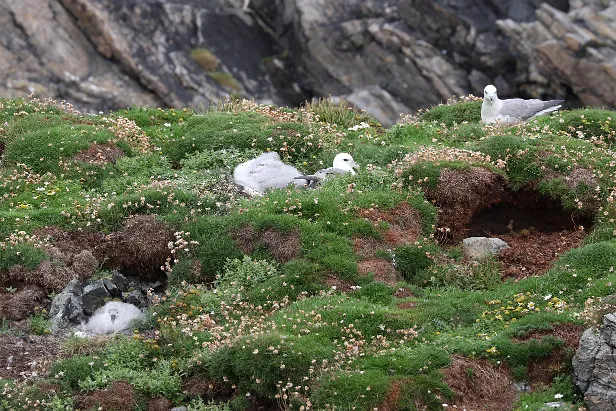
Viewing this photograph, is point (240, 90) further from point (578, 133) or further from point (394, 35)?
point (578, 133)

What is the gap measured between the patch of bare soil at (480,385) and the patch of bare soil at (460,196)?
14.8 feet

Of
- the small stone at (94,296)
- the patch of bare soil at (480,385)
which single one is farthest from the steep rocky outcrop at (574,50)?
the patch of bare soil at (480,385)

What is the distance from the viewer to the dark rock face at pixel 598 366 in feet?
37.5

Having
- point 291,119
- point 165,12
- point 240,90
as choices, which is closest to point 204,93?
point 240,90

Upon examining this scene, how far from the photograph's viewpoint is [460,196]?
16.8 metres

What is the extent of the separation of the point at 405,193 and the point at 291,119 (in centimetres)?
484

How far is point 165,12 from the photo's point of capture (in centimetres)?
4878

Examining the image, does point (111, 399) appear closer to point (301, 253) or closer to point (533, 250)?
point (301, 253)

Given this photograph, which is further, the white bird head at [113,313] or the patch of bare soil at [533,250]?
the patch of bare soil at [533,250]

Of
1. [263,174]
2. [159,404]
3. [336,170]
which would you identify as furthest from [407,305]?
[263,174]

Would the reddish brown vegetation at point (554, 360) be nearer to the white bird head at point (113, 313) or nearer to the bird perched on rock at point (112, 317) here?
the bird perched on rock at point (112, 317)

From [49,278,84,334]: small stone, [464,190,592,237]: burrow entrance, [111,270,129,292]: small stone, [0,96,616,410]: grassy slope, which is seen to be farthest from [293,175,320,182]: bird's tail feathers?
[49,278,84,334]: small stone

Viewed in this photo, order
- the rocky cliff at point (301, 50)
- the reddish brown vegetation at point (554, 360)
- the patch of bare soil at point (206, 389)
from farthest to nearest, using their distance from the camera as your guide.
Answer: the rocky cliff at point (301, 50) → the patch of bare soil at point (206, 389) → the reddish brown vegetation at point (554, 360)

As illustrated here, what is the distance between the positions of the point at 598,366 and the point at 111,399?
570cm
